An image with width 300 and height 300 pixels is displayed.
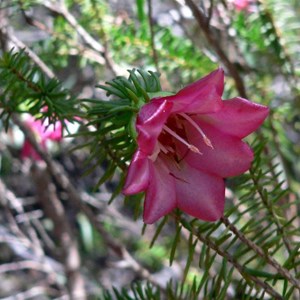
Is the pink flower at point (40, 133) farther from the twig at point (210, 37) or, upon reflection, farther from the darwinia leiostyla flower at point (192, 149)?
the darwinia leiostyla flower at point (192, 149)

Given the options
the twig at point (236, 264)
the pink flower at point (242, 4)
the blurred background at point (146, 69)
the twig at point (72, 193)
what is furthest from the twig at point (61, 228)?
the twig at point (236, 264)

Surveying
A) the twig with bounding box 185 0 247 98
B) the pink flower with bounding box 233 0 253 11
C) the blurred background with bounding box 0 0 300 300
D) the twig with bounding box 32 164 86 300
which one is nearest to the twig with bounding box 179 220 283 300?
the blurred background with bounding box 0 0 300 300

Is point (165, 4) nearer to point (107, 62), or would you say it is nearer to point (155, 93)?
point (107, 62)

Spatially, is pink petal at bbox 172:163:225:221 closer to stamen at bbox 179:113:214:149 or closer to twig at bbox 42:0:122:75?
stamen at bbox 179:113:214:149

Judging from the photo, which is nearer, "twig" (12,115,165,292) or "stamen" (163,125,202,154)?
"stamen" (163,125,202,154)

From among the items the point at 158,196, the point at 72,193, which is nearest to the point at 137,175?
the point at 158,196

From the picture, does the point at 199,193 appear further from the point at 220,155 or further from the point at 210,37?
the point at 210,37

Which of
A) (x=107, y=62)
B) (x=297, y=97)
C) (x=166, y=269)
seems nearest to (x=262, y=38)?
(x=297, y=97)

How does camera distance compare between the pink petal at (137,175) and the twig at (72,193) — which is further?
the twig at (72,193)
